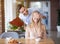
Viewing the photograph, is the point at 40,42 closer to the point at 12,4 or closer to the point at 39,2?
the point at 12,4

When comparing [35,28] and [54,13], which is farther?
[54,13]

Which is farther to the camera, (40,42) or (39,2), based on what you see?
(39,2)

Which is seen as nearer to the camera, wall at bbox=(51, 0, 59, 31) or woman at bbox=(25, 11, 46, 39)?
woman at bbox=(25, 11, 46, 39)

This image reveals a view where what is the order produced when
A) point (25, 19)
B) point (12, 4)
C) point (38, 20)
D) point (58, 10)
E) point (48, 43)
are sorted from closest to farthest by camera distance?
point (48, 43)
point (38, 20)
point (25, 19)
point (12, 4)
point (58, 10)

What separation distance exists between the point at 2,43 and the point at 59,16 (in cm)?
676

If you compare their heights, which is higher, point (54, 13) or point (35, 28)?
point (54, 13)

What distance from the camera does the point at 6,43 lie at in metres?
2.59

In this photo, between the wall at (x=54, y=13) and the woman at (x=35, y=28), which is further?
the wall at (x=54, y=13)

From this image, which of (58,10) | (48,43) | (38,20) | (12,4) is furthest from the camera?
(58,10)

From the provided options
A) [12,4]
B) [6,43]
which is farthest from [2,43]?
[12,4]

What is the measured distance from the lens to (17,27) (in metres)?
4.39

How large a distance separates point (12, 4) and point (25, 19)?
1.29 meters

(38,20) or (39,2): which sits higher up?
(39,2)

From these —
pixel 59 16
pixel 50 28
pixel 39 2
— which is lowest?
pixel 50 28
